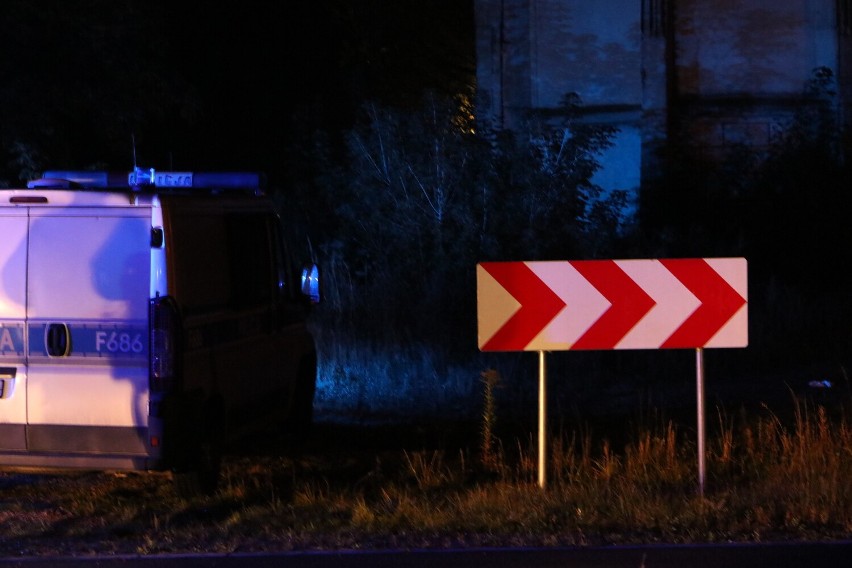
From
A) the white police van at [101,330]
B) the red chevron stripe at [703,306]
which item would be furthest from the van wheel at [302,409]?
the red chevron stripe at [703,306]

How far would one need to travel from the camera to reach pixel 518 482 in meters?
8.05

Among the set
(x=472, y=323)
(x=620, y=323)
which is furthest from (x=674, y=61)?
(x=620, y=323)

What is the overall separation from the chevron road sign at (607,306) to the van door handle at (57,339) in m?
2.55

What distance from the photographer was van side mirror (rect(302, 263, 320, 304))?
9.82 m

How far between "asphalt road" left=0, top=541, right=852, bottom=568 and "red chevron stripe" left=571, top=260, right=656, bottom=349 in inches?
60.2

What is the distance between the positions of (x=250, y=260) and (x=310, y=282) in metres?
1.17

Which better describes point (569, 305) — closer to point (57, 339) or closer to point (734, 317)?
point (734, 317)

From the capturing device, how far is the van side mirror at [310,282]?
9.82 m

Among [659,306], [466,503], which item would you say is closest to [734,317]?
[659,306]

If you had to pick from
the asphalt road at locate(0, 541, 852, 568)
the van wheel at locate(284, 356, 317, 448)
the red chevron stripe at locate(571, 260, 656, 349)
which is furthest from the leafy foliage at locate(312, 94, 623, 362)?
the asphalt road at locate(0, 541, 852, 568)

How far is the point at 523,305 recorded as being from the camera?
7656 millimetres

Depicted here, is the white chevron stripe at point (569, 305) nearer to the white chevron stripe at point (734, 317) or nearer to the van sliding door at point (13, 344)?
the white chevron stripe at point (734, 317)

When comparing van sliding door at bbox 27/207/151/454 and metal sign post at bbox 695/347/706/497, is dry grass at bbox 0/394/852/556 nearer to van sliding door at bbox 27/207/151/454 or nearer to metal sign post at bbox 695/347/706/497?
metal sign post at bbox 695/347/706/497

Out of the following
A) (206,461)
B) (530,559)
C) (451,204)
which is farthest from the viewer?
(451,204)
